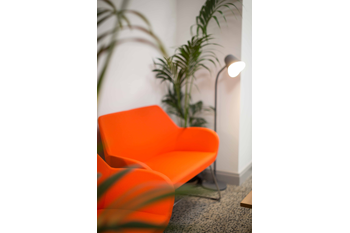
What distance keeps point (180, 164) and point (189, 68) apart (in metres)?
0.94

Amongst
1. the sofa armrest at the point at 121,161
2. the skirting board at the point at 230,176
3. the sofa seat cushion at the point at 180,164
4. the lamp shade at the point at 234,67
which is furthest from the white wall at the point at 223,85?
the sofa armrest at the point at 121,161

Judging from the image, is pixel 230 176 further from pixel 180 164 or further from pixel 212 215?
pixel 180 164

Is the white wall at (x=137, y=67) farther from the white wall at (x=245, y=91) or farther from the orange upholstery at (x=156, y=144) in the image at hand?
the white wall at (x=245, y=91)

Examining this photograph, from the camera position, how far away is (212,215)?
6.15ft

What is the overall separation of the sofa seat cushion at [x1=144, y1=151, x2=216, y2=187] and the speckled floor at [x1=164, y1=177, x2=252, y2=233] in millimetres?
288

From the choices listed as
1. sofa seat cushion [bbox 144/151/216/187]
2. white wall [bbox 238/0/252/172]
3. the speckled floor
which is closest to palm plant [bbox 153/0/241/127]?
white wall [bbox 238/0/252/172]

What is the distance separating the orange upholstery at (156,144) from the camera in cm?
169

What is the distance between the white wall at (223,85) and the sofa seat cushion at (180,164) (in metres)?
0.50

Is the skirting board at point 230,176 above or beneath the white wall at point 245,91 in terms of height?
beneath
